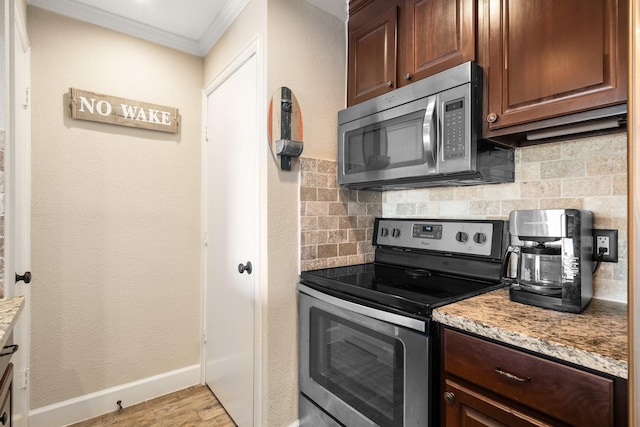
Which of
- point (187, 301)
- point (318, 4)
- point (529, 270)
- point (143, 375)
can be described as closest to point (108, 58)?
point (318, 4)

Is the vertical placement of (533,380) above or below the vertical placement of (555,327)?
below

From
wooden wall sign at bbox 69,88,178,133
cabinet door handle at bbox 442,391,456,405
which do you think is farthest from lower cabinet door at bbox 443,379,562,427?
wooden wall sign at bbox 69,88,178,133

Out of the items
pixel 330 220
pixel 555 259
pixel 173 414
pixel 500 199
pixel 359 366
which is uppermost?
pixel 500 199

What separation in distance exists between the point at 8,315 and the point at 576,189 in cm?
212

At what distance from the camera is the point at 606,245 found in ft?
3.94

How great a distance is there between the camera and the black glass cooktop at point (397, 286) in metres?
1.17

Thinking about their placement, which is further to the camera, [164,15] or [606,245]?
[164,15]

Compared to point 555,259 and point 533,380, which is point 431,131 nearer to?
point 555,259

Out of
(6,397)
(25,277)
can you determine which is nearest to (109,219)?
(25,277)

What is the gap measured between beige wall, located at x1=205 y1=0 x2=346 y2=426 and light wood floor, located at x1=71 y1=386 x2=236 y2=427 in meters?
0.60

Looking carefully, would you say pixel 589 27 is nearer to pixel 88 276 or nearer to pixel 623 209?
pixel 623 209

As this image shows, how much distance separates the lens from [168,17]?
2.02 m

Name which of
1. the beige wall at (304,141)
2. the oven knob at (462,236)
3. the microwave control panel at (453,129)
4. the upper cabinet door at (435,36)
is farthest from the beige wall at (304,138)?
the oven knob at (462,236)

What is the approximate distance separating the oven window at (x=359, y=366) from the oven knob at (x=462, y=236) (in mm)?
697
